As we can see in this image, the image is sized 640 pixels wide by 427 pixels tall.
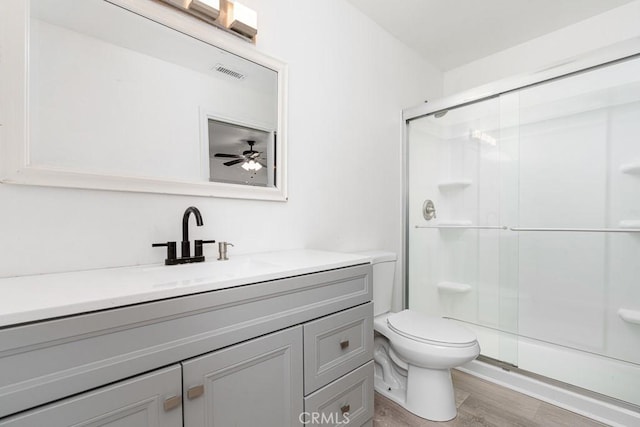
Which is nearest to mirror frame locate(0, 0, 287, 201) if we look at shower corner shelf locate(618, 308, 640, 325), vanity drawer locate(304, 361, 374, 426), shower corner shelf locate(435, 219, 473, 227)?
vanity drawer locate(304, 361, 374, 426)

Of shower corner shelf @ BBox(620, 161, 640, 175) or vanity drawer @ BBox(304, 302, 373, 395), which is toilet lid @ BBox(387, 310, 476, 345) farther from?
shower corner shelf @ BBox(620, 161, 640, 175)

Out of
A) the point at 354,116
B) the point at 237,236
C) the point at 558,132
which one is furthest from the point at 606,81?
the point at 237,236

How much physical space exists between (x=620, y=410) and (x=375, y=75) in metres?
2.40

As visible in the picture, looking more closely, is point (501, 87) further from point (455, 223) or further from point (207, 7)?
point (207, 7)

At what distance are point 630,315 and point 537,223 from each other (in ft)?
2.46

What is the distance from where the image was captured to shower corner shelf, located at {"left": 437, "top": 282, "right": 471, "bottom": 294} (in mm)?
2332

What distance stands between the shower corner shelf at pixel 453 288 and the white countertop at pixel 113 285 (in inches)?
59.6

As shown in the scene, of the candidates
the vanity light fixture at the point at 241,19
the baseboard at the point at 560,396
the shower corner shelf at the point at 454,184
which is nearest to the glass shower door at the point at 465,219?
the shower corner shelf at the point at 454,184

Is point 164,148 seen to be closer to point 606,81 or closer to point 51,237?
point 51,237

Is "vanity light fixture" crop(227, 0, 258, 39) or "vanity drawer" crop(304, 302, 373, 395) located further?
"vanity light fixture" crop(227, 0, 258, 39)

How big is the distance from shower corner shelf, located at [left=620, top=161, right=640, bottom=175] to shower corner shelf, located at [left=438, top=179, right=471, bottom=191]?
0.90 meters

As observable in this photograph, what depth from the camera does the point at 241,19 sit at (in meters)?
1.34

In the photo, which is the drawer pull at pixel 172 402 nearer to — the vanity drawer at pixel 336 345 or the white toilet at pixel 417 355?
the vanity drawer at pixel 336 345

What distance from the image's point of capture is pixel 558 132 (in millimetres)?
2160
